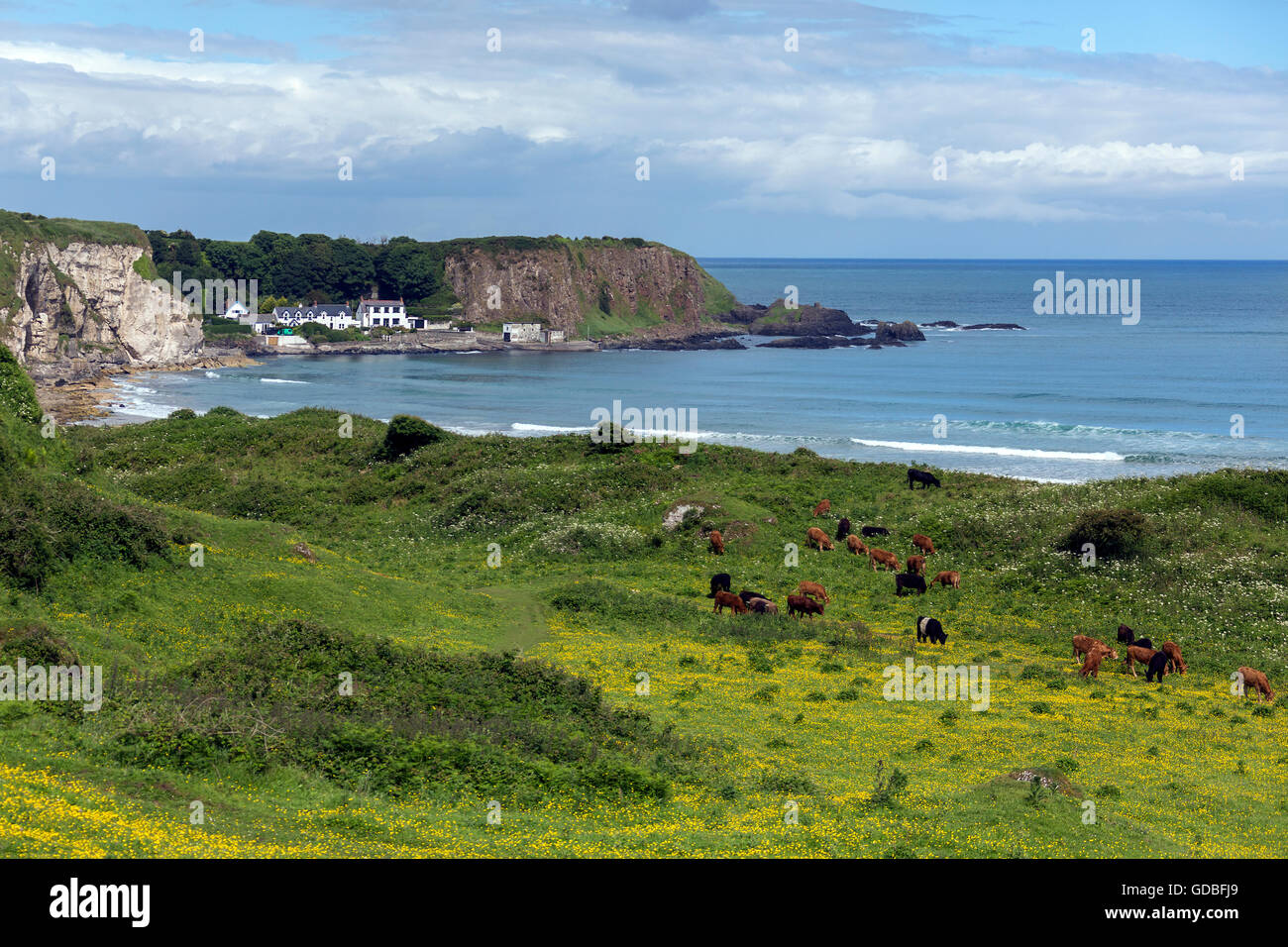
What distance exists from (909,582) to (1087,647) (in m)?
7.51

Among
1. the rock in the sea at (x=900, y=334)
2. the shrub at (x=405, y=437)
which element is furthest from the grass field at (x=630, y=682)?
the rock in the sea at (x=900, y=334)

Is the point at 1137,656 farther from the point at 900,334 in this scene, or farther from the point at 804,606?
the point at 900,334

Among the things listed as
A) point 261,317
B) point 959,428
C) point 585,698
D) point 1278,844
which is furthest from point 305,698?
point 261,317

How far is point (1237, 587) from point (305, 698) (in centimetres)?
2907

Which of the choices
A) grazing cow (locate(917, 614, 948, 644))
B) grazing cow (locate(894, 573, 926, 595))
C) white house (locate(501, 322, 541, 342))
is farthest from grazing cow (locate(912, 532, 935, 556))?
white house (locate(501, 322, 541, 342))

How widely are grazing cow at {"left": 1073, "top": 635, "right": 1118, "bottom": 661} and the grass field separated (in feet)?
1.82

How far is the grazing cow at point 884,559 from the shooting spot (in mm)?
39219

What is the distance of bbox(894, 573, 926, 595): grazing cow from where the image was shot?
119 ft

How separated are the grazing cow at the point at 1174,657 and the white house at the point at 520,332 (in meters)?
166

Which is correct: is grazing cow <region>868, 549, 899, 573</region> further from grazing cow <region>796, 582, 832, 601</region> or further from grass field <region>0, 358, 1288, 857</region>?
grazing cow <region>796, 582, 832, 601</region>

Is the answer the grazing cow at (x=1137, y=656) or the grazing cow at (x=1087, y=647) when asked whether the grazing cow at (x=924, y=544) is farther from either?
the grazing cow at (x=1137, y=656)

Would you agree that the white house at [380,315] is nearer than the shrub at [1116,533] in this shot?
No

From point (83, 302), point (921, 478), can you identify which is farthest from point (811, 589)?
point (83, 302)

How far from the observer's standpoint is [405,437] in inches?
2254
